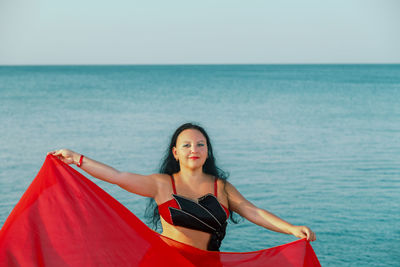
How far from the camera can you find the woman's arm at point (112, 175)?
3.77m

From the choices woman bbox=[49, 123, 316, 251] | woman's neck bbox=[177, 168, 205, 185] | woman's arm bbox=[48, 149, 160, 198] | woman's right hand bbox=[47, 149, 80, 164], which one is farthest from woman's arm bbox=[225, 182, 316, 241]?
woman's right hand bbox=[47, 149, 80, 164]

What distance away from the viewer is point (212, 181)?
13.3 ft

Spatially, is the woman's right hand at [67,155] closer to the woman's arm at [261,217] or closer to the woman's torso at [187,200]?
the woman's torso at [187,200]

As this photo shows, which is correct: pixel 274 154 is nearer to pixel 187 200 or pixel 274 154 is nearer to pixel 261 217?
pixel 261 217

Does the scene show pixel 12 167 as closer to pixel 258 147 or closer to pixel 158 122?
pixel 258 147

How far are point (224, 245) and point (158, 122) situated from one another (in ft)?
53.0

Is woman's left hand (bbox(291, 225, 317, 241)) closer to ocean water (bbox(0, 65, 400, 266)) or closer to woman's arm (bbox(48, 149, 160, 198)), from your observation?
woman's arm (bbox(48, 149, 160, 198))

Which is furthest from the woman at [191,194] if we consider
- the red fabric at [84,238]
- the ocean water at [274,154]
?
the ocean water at [274,154]

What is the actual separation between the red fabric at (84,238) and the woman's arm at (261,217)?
9 cm

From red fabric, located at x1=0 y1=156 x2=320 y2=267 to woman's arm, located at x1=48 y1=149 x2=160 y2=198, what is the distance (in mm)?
69

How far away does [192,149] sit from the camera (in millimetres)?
3963

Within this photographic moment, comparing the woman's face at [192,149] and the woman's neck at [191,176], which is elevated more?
the woman's face at [192,149]

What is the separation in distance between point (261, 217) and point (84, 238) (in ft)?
4.01

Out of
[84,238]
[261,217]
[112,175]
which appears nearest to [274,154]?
[261,217]
